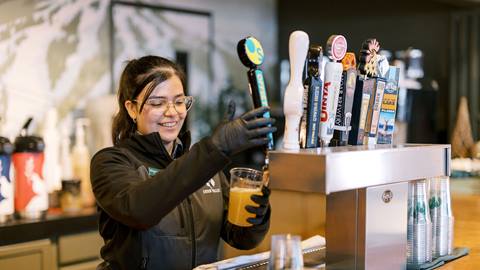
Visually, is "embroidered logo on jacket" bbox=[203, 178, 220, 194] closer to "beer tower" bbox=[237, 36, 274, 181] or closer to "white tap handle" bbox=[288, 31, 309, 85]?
"beer tower" bbox=[237, 36, 274, 181]

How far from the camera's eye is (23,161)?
2678mm

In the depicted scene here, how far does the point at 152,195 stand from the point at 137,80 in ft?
1.61

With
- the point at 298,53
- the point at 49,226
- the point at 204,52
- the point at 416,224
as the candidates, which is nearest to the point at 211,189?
the point at 416,224

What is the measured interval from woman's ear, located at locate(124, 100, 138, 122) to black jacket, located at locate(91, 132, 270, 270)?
0.27 feet

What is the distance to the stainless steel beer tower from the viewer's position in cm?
109

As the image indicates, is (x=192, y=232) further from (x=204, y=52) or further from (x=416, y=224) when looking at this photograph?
(x=204, y=52)

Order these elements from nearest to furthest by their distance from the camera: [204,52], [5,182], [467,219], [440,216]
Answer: [440,216], [467,219], [5,182], [204,52]

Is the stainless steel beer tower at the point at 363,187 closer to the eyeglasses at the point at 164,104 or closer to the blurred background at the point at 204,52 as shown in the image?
the eyeglasses at the point at 164,104

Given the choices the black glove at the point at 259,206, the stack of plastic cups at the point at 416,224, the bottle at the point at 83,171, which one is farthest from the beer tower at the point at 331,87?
the bottle at the point at 83,171

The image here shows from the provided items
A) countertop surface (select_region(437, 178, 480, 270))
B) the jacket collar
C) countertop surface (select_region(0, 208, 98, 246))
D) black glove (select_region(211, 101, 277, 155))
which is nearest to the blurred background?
countertop surface (select_region(0, 208, 98, 246))

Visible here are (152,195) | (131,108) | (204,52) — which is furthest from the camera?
(204,52)

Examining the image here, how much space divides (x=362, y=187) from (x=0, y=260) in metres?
1.84

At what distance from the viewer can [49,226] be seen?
264cm

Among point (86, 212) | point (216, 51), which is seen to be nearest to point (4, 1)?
point (86, 212)
